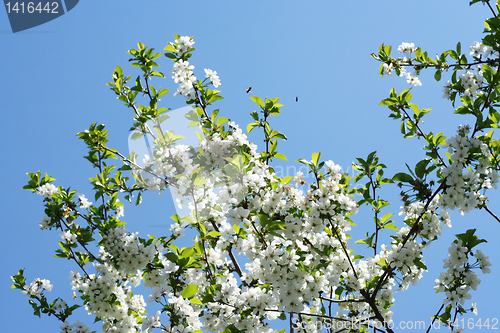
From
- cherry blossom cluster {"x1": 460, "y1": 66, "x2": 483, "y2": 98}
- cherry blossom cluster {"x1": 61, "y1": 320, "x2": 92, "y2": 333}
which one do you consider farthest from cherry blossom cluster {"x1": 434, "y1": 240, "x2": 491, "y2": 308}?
cherry blossom cluster {"x1": 61, "y1": 320, "x2": 92, "y2": 333}

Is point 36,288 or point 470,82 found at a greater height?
point 470,82

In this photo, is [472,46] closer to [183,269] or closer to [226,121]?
[226,121]

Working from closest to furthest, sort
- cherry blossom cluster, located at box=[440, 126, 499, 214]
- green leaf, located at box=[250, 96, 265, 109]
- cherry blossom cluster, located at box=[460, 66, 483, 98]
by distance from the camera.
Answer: cherry blossom cluster, located at box=[440, 126, 499, 214]
green leaf, located at box=[250, 96, 265, 109]
cherry blossom cluster, located at box=[460, 66, 483, 98]

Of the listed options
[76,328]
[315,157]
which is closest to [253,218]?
[315,157]

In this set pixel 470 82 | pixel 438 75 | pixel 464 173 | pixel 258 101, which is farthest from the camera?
pixel 438 75

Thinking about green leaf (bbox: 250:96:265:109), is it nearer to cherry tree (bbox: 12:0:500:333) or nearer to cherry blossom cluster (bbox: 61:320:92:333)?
cherry tree (bbox: 12:0:500:333)

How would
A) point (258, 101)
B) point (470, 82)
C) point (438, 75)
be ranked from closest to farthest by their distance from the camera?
point (258, 101), point (470, 82), point (438, 75)

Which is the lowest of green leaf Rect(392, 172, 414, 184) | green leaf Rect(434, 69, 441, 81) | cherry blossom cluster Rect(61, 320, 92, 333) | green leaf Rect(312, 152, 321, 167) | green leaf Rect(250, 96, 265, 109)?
cherry blossom cluster Rect(61, 320, 92, 333)

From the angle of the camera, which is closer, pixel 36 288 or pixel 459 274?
pixel 459 274

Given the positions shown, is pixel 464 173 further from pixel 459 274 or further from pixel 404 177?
pixel 459 274

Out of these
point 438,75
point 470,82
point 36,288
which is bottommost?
point 36,288

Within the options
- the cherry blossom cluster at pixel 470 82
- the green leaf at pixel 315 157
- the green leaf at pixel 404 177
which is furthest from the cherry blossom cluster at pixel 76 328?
the cherry blossom cluster at pixel 470 82

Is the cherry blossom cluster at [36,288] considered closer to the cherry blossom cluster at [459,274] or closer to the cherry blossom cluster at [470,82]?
the cherry blossom cluster at [459,274]

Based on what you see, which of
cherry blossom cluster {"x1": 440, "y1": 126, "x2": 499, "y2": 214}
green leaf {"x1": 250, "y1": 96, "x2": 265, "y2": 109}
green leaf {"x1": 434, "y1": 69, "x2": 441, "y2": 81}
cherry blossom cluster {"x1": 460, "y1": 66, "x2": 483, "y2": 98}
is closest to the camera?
cherry blossom cluster {"x1": 440, "y1": 126, "x2": 499, "y2": 214}
